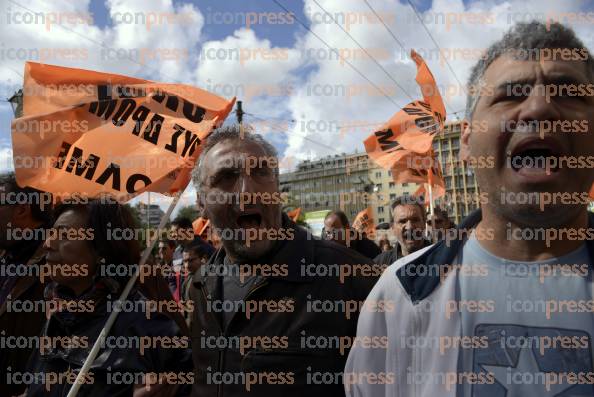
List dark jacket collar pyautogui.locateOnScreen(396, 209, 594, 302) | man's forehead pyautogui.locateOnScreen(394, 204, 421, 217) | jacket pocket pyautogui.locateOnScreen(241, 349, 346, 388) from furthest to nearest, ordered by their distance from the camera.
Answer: man's forehead pyautogui.locateOnScreen(394, 204, 421, 217)
jacket pocket pyautogui.locateOnScreen(241, 349, 346, 388)
dark jacket collar pyautogui.locateOnScreen(396, 209, 594, 302)

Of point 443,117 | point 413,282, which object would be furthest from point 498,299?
point 443,117

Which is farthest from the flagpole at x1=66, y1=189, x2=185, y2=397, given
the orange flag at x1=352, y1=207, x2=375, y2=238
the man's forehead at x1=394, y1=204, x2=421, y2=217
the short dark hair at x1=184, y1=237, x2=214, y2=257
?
the orange flag at x1=352, y1=207, x2=375, y2=238

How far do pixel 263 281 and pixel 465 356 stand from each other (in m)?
1.01

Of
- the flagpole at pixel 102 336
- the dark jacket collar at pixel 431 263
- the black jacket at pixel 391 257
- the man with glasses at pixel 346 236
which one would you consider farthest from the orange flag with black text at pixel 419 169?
the dark jacket collar at pixel 431 263

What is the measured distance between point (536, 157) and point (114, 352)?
75.3 inches

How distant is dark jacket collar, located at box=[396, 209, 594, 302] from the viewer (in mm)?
1424

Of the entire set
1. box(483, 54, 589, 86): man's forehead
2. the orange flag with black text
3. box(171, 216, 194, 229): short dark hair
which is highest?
the orange flag with black text

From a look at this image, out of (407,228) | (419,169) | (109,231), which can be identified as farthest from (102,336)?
(419,169)

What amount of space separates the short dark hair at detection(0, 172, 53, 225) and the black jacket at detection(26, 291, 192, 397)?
1.25 meters

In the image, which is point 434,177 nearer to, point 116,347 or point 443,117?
point 443,117

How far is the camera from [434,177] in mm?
6441

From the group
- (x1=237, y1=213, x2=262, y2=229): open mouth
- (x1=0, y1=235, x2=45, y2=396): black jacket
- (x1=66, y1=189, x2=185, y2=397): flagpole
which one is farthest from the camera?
(x1=0, y1=235, x2=45, y2=396): black jacket

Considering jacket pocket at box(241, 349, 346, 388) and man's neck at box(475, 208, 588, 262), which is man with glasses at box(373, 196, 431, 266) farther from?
man's neck at box(475, 208, 588, 262)

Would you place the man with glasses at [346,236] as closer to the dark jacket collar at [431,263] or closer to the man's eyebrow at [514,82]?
the dark jacket collar at [431,263]
